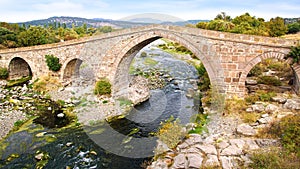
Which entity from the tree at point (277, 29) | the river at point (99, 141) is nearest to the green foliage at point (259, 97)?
the river at point (99, 141)

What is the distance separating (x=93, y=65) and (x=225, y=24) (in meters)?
26.7

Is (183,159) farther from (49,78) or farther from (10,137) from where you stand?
(49,78)

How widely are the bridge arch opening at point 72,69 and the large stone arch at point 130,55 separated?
419cm

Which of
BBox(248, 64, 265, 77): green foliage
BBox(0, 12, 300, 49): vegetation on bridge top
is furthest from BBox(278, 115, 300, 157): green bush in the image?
BBox(0, 12, 300, 49): vegetation on bridge top

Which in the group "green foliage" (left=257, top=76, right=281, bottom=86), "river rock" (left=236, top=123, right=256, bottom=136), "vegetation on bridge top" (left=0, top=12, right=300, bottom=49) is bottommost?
"river rock" (left=236, top=123, right=256, bottom=136)

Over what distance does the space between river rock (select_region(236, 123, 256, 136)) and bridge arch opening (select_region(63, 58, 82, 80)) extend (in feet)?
48.0

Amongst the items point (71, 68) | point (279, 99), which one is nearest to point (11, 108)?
point (71, 68)

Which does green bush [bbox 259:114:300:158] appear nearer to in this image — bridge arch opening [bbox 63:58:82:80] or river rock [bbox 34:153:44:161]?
river rock [bbox 34:153:44:161]

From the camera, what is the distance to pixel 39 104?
58.9 feet

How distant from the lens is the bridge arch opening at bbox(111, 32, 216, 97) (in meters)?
15.5

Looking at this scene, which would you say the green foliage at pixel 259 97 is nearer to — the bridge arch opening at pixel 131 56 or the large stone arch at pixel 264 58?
the large stone arch at pixel 264 58

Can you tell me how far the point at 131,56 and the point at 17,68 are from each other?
13.3 metres

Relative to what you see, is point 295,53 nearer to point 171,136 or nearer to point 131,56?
point 171,136

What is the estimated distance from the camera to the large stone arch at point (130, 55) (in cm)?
1548
